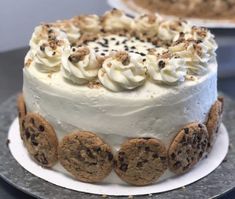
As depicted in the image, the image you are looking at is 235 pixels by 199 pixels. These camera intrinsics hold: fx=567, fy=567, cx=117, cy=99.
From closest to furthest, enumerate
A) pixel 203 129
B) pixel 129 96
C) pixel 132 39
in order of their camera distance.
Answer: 1. pixel 129 96
2. pixel 203 129
3. pixel 132 39

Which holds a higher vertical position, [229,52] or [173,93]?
[173,93]

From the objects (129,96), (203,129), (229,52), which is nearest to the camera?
(129,96)

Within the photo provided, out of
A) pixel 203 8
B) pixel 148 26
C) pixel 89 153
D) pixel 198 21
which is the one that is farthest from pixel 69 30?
pixel 203 8

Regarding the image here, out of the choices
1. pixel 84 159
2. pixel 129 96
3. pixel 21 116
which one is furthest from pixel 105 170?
pixel 21 116

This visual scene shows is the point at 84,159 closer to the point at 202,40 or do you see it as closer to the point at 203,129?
the point at 203,129

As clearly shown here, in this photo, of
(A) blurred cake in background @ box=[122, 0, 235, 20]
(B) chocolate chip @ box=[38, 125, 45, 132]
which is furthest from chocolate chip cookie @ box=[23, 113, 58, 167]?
(A) blurred cake in background @ box=[122, 0, 235, 20]

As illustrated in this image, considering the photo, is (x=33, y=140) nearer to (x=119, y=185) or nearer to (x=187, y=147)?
(x=119, y=185)

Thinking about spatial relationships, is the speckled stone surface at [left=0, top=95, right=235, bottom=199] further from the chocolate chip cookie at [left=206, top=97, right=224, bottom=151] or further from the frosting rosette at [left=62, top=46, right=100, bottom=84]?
the frosting rosette at [left=62, top=46, right=100, bottom=84]
